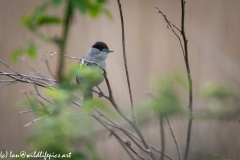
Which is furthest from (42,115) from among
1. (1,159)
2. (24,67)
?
(24,67)

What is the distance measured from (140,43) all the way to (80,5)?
215 cm

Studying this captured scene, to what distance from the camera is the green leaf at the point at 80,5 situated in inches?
30.6

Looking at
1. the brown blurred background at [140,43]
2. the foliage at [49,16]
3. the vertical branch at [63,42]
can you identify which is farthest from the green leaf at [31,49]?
the brown blurred background at [140,43]

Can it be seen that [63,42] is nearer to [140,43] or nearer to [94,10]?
[94,10]

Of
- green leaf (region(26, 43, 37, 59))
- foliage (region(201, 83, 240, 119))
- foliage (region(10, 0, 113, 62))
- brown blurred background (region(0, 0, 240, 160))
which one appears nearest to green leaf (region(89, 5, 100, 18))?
foliage (region(10, 0, 113, 62))

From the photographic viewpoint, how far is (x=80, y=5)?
82 centimetres

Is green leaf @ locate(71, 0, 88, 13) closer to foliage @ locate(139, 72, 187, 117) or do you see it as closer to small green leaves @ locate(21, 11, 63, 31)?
small green leaves @ locate(21, 11, 63, 31)

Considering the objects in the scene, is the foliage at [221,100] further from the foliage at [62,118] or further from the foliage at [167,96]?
the foliage at [62,118]

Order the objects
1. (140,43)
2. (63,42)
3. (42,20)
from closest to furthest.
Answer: (63,42)
(42,20)
(140,43)

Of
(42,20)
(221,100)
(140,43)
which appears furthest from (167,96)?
(140,43)

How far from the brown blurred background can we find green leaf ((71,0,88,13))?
1.85 meters

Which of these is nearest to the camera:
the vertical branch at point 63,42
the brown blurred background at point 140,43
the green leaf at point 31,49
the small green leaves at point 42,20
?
the vertical branch at point 63,42

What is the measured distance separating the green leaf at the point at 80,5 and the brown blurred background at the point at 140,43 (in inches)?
72.9

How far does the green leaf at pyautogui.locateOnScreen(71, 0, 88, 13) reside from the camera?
2.55ft
